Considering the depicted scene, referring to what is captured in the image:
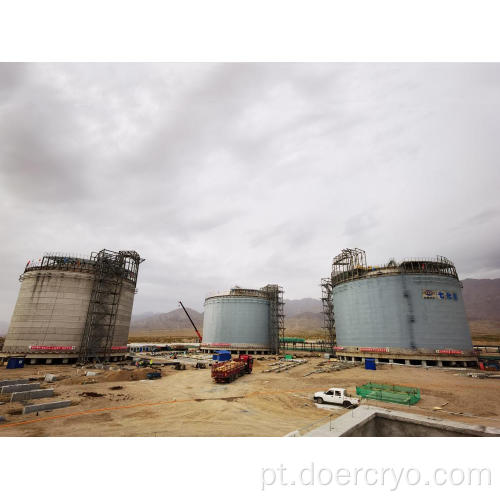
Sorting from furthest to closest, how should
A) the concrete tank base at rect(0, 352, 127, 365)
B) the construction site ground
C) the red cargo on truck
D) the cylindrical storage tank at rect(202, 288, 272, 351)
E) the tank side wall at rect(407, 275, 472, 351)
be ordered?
the cylindrical storage tank at rect(202, 288, 272, 351) → the tank side wall at rect(407, 275, 472, 351) → the concrete tank base at rect(0, 352, 127, 365) → the red cargo on truck → the construction site ground

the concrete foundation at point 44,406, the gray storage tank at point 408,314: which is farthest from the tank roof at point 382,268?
the concrete foundation at point 44,406

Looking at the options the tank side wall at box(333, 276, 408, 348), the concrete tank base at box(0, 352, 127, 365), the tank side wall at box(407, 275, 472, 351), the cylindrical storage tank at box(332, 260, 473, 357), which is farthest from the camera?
the tank side wall at box(333, 276, 408, 348)

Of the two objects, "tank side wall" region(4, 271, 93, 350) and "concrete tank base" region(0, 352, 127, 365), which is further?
"tank side wall" region(4, 271, 93, 350)

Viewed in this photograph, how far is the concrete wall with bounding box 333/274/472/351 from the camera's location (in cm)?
4803

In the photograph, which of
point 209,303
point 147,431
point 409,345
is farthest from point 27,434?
point 209,303

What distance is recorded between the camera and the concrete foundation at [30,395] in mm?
21995

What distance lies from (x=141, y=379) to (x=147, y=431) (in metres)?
21.5

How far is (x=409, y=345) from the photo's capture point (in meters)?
48.1

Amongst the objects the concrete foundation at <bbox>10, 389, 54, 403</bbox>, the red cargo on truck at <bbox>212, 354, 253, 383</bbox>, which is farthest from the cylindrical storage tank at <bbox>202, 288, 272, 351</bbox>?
the concrete foundation at <bbox>10, 389, 54, 403</bbox>

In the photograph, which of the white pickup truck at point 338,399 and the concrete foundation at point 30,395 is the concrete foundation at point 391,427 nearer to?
the white pickup truck at point 338,399

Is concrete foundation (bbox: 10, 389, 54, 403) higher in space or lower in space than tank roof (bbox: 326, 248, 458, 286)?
lower

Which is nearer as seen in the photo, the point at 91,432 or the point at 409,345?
the point at 91,432

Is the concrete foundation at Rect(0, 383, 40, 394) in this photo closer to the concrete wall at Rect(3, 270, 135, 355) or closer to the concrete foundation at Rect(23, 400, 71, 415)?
the concrete foundation at Rect(23, 400, 71, 415)
